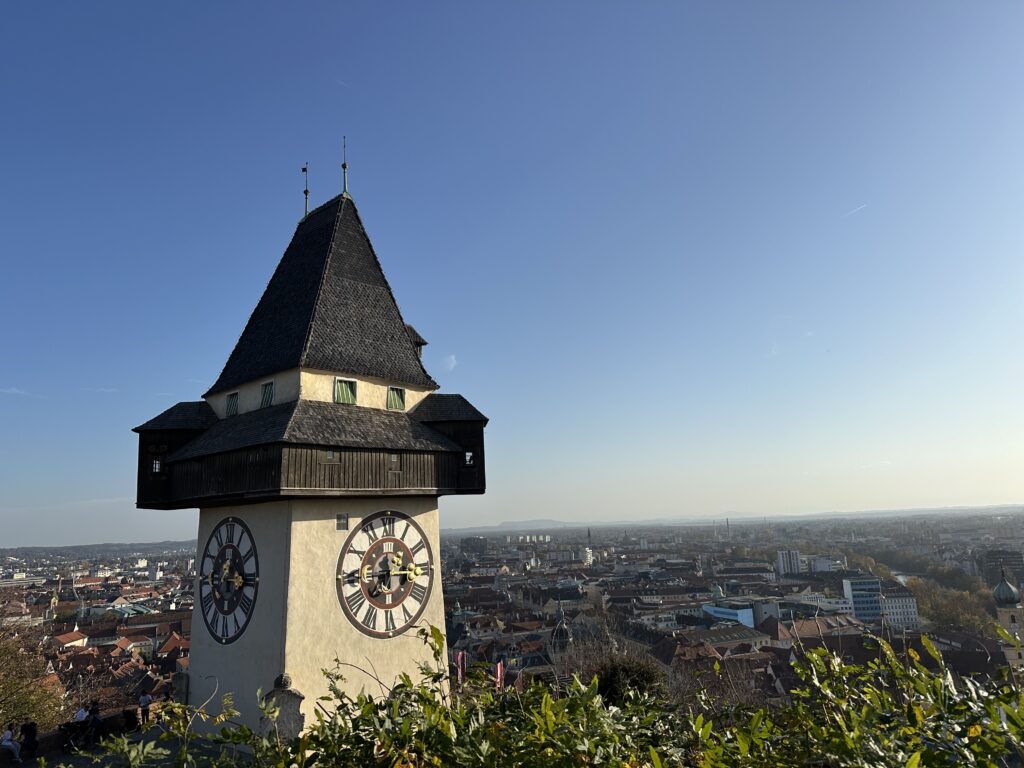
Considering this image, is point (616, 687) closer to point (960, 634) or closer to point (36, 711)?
point (36, 711)

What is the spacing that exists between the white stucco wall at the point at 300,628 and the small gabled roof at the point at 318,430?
3.05ft

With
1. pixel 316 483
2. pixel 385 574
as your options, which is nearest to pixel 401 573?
pixel 385 574

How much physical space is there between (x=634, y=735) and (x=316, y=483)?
6.31 metres

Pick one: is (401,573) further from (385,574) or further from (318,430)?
(318,430)

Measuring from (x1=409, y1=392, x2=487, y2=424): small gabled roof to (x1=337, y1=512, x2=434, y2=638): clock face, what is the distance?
171cm

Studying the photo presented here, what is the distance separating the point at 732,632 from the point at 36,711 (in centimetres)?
5241

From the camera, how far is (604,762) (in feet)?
9.51

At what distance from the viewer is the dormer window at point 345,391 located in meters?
10.2

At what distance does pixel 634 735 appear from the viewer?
3.65 m

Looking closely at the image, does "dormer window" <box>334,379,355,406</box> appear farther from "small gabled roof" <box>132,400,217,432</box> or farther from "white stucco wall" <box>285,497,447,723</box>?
"small gabled roof" <box>132,400,217,432</box>

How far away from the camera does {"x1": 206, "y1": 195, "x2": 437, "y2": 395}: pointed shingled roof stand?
1045cm

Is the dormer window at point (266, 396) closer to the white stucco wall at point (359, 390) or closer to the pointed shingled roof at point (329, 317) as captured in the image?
the pointed shingled roof at point (329, 317)

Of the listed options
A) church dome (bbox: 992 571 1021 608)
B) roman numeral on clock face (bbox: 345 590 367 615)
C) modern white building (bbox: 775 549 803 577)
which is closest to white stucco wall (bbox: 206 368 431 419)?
roman numeral on clock face (bbox: 345 590 367 615)

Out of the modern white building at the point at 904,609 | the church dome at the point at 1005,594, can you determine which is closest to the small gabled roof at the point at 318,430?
the church dome at the point at 1005,594
